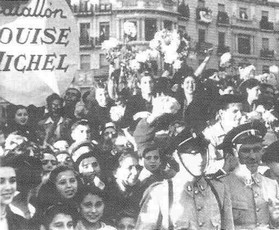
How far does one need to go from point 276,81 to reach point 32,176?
137cm

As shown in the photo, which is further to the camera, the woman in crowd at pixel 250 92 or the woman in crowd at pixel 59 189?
the woman in crowd at pixel 250 92

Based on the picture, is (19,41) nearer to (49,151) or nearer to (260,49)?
(49,151)

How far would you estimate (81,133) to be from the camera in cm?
233

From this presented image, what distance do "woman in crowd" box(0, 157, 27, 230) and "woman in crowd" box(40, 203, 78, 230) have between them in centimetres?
9

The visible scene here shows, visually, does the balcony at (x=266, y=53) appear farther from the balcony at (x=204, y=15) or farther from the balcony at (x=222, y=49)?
the balcony at (x=204, y=15)

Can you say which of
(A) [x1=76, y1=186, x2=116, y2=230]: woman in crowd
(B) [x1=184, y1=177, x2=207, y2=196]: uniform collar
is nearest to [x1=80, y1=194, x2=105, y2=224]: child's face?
(A) [x1=76, y1=186, x2=116, y2=230]: woman in crowd

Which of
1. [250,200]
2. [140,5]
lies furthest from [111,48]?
[250,200]

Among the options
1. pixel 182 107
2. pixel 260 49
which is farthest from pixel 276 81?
pixel 182 107

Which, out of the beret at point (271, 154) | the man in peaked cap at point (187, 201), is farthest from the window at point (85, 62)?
the beret at point (271, 154)

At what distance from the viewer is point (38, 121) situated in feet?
7.47

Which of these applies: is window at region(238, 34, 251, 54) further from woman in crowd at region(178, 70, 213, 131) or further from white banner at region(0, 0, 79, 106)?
white banner at region(0, 0, 79, 106)

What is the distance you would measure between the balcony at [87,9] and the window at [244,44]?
0.69m

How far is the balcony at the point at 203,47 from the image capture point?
251 centimetres

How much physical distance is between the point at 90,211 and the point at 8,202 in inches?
12.1
